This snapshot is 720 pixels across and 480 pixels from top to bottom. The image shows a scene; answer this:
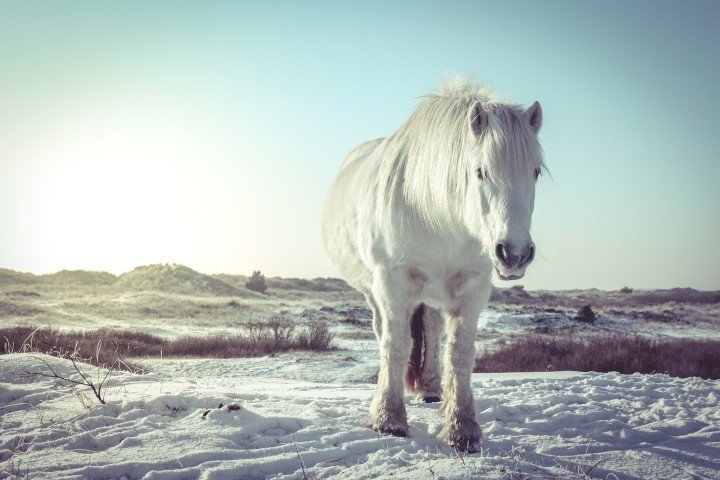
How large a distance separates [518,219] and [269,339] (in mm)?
10102

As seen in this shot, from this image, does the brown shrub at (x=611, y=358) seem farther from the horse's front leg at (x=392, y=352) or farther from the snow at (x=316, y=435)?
the horse's front leg at (x=392, y=352)

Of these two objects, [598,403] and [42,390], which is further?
[598,403]

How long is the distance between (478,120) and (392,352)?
72.0 inches

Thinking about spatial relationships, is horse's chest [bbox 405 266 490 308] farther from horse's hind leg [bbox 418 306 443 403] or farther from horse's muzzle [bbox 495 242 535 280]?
horse's hind leg [bbox 418 306 443 403]

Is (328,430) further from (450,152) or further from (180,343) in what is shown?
(180,343)

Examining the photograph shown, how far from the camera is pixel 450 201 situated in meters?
3.37

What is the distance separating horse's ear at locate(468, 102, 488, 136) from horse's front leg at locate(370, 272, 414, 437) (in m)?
1.19

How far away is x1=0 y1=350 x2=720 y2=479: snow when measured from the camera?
9.38 ft

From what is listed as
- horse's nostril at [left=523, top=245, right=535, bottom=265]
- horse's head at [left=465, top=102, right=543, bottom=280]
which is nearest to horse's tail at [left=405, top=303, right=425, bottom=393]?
horse's head at [left=465, top=102, right=543, bottom=280]

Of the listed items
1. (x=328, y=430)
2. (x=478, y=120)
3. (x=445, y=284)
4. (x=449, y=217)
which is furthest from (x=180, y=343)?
(x=478, y=120)

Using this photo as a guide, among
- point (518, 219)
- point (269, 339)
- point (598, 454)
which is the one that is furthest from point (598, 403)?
point (269, 339)

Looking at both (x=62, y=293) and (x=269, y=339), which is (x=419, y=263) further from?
(x=62, y=293)

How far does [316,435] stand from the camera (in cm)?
344

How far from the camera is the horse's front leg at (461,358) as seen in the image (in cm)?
368
